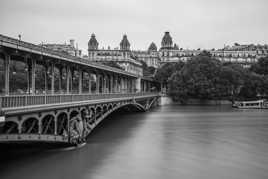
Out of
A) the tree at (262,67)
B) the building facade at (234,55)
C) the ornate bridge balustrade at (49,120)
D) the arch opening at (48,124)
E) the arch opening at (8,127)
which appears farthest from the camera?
the building facade at (234,55)

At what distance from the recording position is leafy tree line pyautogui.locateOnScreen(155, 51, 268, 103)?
9531cm

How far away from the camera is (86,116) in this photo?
31.9m

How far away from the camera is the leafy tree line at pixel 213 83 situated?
95312 mm

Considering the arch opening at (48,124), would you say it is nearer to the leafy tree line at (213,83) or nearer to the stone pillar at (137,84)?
the stone pillar at (137,84)

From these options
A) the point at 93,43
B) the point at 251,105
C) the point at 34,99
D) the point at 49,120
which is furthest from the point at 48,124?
the point at 93,43

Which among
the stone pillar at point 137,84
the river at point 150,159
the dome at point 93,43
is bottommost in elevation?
the river at point 150,159

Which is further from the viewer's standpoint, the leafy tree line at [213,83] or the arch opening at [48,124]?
the leafy tree line at [213,83]

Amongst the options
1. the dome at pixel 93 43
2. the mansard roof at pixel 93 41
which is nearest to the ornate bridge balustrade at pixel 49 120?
the dome at pixel 93 43

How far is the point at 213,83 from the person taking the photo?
95.6 metres

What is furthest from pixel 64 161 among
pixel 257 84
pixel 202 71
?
pixel 257 84

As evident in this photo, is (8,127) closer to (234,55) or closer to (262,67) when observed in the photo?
(262,67)

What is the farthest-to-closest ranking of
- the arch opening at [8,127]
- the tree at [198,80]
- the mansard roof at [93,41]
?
the mansard roof at [93,41] → the tree at [198,80] → the arch opening at [8,127]

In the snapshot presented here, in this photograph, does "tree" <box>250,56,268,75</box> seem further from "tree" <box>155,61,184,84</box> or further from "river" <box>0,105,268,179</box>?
"river" <box>0,105,268,179</box>

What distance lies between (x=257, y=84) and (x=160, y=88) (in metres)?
49.5
